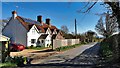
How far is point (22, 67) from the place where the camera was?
12914 mm

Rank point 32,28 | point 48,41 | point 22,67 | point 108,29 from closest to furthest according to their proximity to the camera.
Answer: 1. point 22,67
2. point 108,29
3. point 32,28
4. point 48,41

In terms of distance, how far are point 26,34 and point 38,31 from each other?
5549mm

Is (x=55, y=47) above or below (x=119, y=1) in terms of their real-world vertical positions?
below

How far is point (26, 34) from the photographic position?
4331cm

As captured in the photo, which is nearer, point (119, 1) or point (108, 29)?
point (119, 1)

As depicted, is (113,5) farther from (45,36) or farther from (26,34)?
(45,36)

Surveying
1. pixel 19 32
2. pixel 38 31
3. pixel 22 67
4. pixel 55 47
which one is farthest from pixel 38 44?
pixel 22 67

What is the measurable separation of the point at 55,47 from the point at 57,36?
21.3 m

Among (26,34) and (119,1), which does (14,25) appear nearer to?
(26,34)

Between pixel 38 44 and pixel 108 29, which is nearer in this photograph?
pixel 108 29

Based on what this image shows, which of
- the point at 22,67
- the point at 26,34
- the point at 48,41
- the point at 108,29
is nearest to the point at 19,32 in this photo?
the point at 26,34

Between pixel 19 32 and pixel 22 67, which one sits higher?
pixel 19 32

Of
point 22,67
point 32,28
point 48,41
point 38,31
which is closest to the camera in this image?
point 22,67

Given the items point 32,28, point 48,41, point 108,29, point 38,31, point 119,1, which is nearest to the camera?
point 119,1
